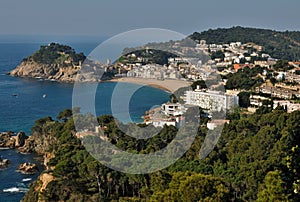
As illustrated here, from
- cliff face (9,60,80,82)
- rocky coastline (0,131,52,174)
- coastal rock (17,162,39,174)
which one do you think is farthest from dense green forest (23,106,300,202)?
cliff face (9,60,80,82)

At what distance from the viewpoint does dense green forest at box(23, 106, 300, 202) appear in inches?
228

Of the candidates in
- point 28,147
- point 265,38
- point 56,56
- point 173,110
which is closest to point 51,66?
point 56,56

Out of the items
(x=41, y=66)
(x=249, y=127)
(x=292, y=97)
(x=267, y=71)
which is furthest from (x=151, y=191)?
(x=41, y=66)

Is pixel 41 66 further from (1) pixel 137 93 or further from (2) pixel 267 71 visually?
(2) pixel 267 71

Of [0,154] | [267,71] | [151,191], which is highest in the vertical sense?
[267,71]

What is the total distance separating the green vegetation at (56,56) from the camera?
33.2 m

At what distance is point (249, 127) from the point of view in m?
10.5

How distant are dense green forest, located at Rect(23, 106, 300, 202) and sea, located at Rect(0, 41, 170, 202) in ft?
5.45

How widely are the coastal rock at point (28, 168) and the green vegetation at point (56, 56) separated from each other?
69.9 ft

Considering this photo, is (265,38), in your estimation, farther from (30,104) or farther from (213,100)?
(213,100)

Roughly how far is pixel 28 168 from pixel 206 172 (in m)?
5.71

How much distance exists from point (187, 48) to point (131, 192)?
1421cm

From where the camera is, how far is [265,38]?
44.5 metres

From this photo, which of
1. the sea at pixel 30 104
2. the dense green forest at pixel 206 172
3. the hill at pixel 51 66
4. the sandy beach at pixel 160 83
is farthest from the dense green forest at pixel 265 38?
the dense green forest at pixel 206 172
